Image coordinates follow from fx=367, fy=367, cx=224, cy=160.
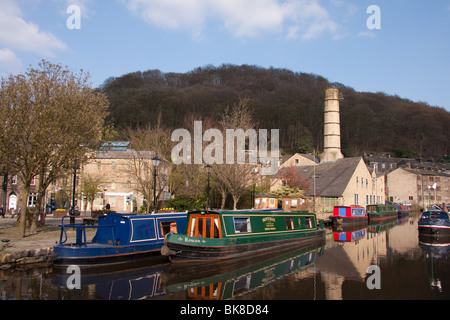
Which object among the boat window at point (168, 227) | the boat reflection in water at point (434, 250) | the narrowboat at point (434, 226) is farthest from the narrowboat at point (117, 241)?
the narrowboat at point (434, 226)

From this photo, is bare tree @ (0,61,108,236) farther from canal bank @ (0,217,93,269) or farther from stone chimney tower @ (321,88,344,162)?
stone chimney tower @ (321,88,344,162)

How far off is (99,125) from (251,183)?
1239 centimetres

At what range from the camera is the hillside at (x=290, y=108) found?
8662cm

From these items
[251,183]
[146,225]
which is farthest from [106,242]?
[251,183]

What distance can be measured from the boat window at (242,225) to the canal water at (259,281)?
149 centimetres

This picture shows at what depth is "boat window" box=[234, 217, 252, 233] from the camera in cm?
1695

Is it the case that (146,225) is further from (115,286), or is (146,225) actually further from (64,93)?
(64,93)

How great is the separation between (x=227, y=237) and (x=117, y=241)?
4.66 metres

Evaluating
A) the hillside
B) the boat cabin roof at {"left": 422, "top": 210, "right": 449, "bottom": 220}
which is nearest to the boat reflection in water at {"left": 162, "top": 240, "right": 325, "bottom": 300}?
the boat cabin roof at {"left": 422, "top": 210, "right": 449, "bottom": 220}

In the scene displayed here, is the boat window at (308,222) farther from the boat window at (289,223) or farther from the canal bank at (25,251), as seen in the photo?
the canal bank at (25,251)
